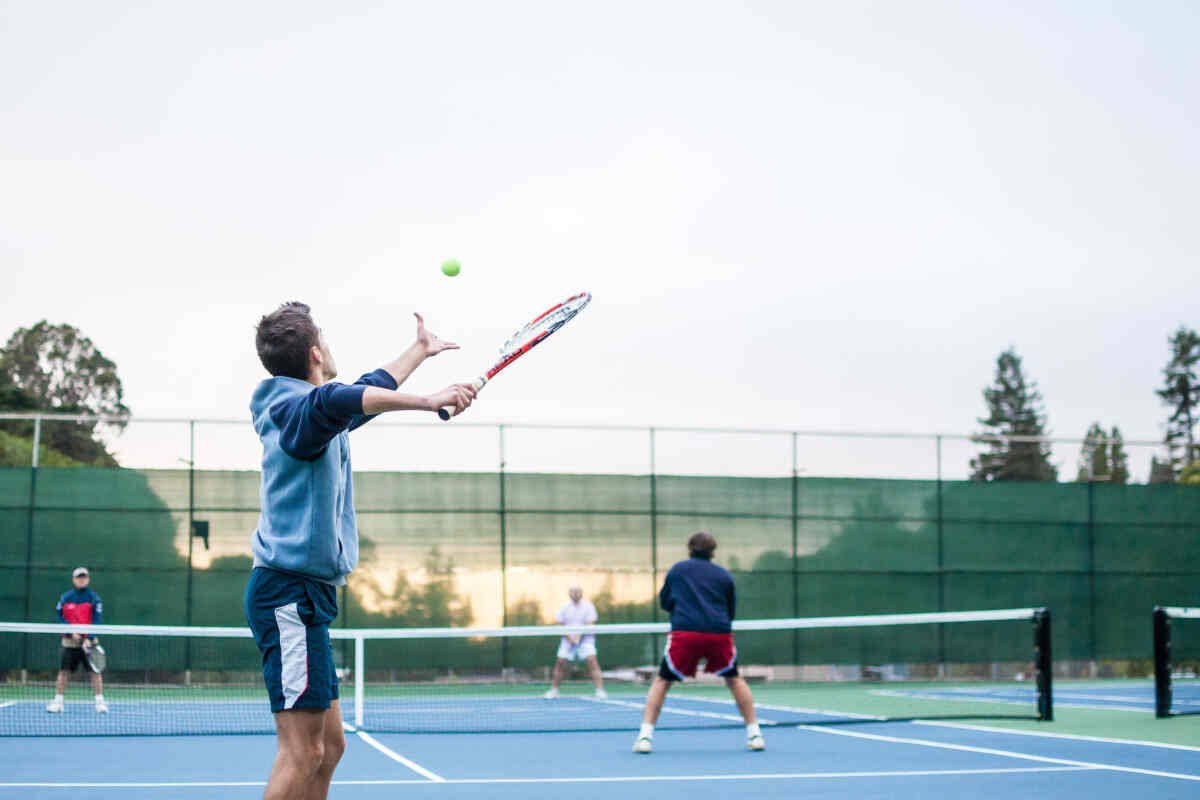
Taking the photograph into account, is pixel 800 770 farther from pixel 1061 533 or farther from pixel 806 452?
pixel 1061 533

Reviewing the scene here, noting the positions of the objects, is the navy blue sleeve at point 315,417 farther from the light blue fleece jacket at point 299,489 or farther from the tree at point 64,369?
the tree at point 64,369

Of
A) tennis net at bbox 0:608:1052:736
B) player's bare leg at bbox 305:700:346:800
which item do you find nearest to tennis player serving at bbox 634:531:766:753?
tennis net at bbox 0:608:1052:736

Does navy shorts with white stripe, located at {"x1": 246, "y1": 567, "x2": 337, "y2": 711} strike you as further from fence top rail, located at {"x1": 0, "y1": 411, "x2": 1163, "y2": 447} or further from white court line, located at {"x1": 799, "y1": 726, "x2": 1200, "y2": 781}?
fence top rail, located at {"x1": 0, "y1": 411, "x2": 1163, "y2": 447}

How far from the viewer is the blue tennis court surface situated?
6.91m

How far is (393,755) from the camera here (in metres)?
8.88

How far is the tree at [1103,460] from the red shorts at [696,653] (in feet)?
39.5

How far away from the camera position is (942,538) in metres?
19.8

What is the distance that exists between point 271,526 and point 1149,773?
17.5 ft

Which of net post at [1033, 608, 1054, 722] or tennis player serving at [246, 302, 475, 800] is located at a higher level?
tennis player serving at [246, 302, 475, 800]

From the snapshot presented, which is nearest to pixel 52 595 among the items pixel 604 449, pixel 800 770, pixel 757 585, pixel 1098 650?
pixel 604 449

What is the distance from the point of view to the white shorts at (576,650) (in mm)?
16062

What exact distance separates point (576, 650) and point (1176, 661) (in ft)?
30.5

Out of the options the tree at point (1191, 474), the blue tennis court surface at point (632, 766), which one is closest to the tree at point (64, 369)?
the tree at point (1191, 474)

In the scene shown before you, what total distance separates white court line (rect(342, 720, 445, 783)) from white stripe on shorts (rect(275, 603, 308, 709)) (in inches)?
124
